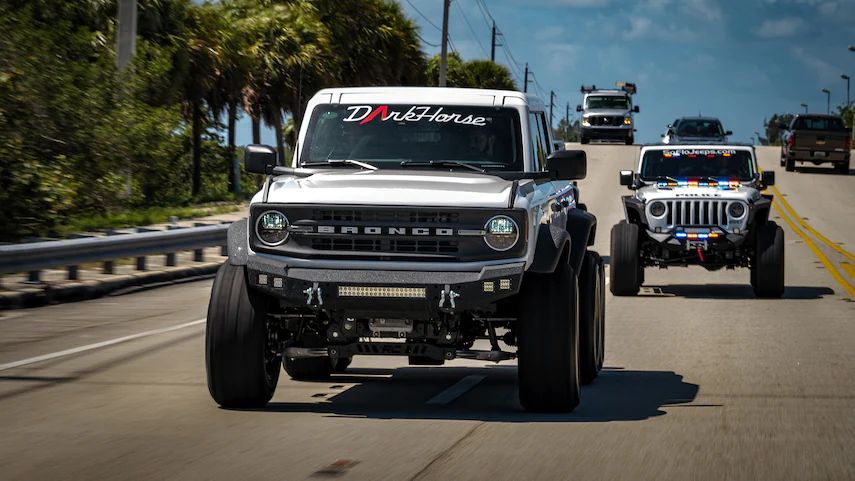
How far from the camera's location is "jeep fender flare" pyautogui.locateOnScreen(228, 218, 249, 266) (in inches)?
354

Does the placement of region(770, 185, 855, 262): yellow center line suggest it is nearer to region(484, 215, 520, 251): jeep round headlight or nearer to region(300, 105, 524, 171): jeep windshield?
region(300, 105, 524, 171): jeep windshield

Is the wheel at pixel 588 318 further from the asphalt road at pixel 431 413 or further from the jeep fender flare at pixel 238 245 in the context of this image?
the jeep fender flare at pixel 238 245

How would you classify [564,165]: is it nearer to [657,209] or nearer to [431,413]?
[431,413]

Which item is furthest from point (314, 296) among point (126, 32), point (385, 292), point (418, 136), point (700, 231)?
point (126, 32)

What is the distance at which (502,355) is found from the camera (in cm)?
901

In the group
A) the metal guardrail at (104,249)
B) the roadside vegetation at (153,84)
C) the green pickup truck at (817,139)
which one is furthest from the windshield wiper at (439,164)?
the green pickup truck at (817,139)

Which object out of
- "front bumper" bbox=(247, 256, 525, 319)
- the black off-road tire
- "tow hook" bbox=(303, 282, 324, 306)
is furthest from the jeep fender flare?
the black off-road tire

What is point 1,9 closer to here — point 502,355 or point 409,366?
point 409,366

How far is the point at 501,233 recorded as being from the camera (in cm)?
878

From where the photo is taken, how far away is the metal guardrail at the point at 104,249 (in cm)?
1655

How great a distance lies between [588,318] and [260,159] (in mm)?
2642

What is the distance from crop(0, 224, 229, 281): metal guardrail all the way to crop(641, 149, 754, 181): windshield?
646 cm

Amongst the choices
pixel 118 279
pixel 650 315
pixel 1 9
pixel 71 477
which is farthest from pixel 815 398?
pixel 1 9

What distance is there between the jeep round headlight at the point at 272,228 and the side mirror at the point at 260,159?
0.79m
